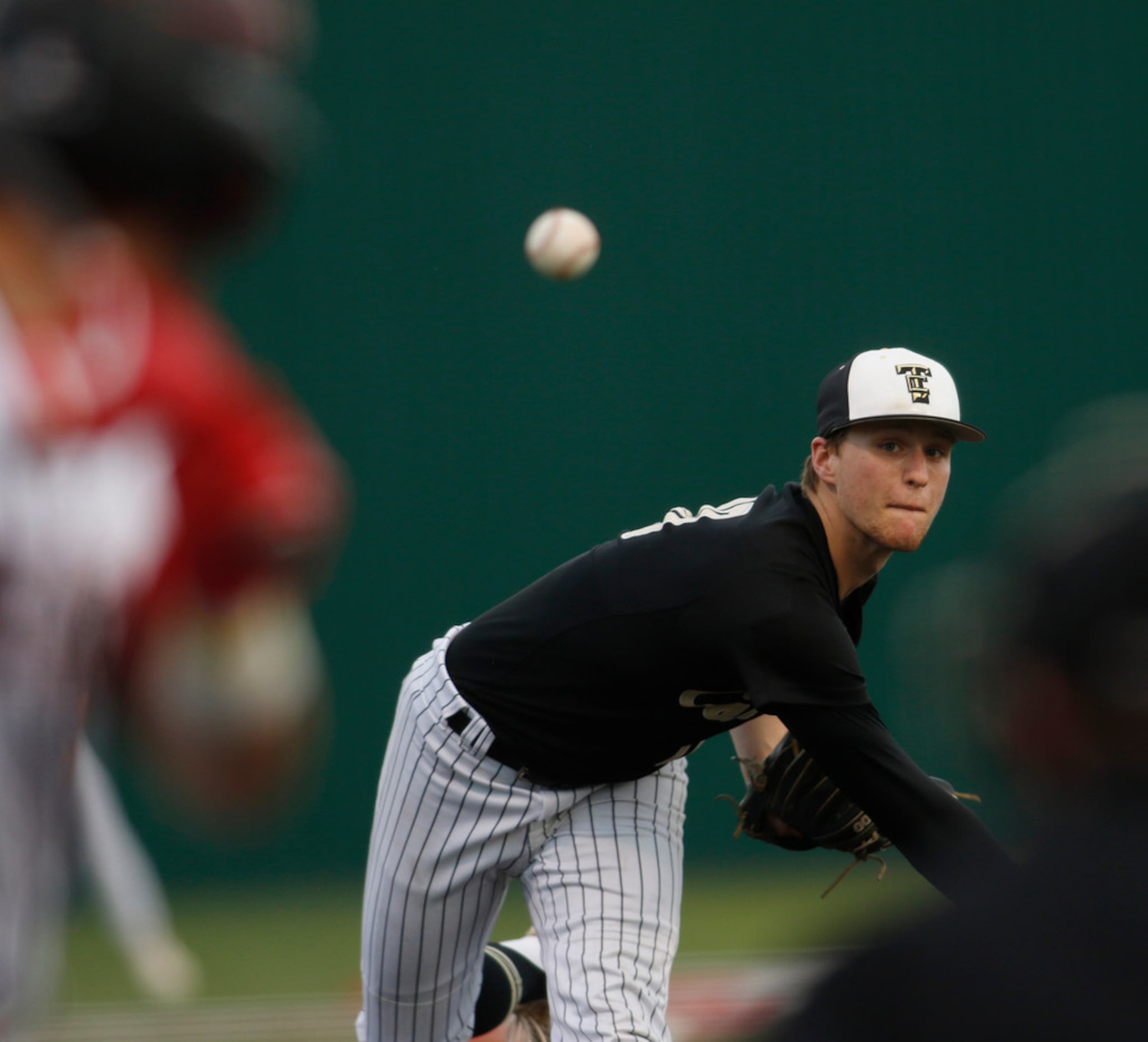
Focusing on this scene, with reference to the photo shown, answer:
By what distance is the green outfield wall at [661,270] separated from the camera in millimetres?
8602

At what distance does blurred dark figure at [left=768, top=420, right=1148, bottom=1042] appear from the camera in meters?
1.05

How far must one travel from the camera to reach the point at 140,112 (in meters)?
1.38

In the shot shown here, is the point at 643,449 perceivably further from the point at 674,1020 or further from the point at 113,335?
the point at 113,335

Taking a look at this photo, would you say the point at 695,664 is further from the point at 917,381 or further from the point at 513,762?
the point at 917,381

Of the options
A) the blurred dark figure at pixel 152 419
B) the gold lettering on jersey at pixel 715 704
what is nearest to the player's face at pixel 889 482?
the gold lettering on jersey at pixel 715 704

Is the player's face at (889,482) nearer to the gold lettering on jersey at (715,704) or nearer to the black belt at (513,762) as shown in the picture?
the gold lettering on jersey at (715,704)

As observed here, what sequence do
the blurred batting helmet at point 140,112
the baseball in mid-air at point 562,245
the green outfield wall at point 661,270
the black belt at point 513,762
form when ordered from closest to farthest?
the blurred batting helmet at point 140,112
the black belt at point 513,762
the baseball in mid-air at point 562,245
the green outfield wall at point 661,270

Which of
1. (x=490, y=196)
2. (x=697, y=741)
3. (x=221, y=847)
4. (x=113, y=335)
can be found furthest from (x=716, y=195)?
(x=113, y=335)

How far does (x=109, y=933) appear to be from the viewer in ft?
25.2

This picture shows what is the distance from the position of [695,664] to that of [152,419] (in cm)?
222

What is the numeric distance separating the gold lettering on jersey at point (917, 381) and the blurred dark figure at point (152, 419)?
7.68 feet

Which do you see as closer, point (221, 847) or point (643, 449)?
point (221, 847)

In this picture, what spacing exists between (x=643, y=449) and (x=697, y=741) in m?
5.07

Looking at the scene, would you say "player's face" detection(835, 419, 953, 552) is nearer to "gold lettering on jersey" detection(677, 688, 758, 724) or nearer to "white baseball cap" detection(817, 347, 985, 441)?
"white baseball cap" detection(817, 347, 985, 441)
